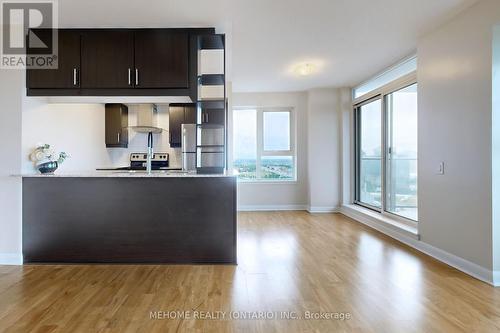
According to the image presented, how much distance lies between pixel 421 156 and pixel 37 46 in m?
4.76

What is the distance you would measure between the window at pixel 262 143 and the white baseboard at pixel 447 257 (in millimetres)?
2520

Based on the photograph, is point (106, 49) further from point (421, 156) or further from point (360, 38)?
point (421, 156)

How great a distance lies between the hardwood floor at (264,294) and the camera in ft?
6.41

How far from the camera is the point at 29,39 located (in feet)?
10.8

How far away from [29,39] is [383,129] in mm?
5097

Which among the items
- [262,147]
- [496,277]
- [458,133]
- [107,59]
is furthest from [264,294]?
[262,147]

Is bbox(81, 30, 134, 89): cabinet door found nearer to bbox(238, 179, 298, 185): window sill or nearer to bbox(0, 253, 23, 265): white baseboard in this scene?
bbox(0, 253, 23, 265): white baseboard

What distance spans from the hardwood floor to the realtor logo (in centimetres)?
226

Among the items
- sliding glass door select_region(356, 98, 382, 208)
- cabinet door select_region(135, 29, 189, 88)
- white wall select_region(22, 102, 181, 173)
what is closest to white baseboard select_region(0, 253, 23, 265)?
white wall select_region(22, 102, 181, 173)

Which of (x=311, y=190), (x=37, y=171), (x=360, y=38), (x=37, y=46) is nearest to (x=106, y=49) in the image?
(x=37, y=46)

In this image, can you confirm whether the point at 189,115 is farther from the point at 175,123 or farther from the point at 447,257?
the point at 447,257

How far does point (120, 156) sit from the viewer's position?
561 cm

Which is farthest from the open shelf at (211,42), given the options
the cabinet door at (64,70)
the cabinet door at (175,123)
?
the cabinet door at (175,123)

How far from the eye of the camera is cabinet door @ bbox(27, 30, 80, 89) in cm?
326
